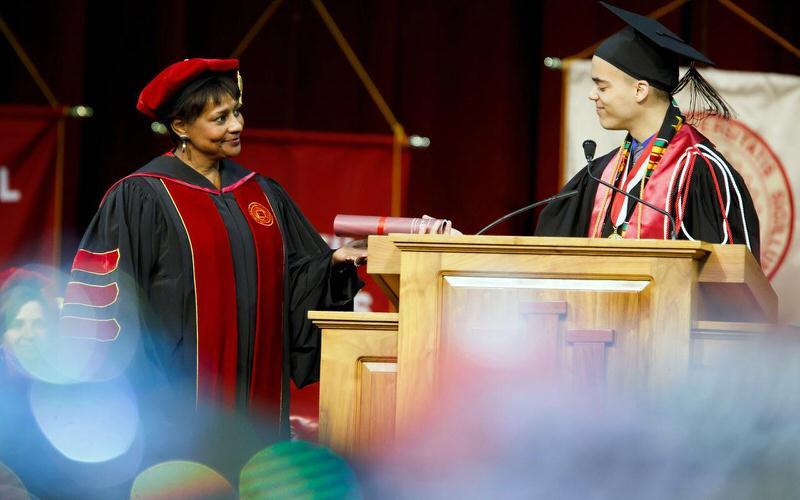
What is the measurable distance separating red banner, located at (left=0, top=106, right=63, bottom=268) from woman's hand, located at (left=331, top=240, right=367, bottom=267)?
188cm

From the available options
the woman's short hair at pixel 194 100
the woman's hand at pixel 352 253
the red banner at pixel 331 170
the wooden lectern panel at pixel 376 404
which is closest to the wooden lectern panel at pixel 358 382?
the wooden lectern panel at pixel 376 404

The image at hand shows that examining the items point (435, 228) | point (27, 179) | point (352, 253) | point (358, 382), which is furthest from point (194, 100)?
point (27, 179)

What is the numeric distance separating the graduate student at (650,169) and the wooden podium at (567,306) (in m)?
0.65

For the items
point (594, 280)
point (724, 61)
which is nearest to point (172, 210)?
point (594, 280)

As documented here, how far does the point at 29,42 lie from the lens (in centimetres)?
570

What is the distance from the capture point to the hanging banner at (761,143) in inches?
203

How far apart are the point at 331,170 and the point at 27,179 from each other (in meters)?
1.20

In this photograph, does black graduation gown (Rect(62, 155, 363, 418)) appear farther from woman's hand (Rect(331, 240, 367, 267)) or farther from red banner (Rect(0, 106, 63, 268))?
red banner (Rect(0, 106, 63, 268))

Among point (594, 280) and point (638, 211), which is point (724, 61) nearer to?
point (638, 211)

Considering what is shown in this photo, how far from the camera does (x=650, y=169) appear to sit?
11.3ft

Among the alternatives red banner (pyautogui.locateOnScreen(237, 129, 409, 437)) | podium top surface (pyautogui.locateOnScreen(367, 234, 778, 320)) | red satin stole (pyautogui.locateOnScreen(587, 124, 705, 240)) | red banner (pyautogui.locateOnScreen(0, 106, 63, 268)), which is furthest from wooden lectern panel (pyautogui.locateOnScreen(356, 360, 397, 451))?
red banner (pyautogui.locateOnScreen(0, 106, 63, 268))

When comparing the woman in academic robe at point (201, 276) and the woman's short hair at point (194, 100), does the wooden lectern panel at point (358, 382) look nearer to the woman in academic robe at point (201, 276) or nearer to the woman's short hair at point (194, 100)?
the woman in academic robe at point (201, 276)

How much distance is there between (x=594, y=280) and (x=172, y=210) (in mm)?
1440

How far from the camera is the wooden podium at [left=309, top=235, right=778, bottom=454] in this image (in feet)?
8.48
